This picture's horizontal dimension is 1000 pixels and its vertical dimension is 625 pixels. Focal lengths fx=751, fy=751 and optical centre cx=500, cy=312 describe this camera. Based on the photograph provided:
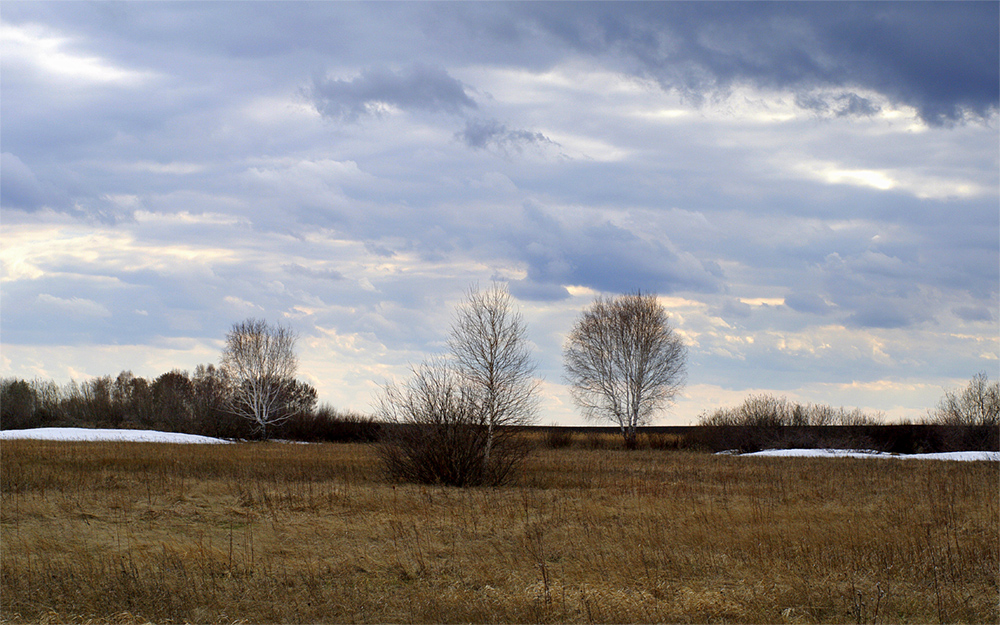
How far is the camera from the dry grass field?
809 cm

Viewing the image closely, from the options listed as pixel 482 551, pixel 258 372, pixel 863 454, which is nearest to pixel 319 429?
pixel 258 372

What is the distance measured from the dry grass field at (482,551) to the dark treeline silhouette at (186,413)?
91.3ft

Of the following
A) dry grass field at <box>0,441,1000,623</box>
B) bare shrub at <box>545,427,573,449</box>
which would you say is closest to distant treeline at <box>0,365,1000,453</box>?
bare shrub at <box>545,427,573,449</box>

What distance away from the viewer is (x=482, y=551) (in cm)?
1087

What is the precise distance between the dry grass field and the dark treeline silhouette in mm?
27833

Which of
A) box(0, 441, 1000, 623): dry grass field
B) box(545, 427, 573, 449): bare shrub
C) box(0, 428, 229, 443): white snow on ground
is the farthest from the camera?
box(545, 427, 573, 449): bare shrub

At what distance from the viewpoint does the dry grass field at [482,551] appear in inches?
319

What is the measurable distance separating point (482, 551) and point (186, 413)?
179ft

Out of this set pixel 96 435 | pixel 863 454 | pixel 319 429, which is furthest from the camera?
pixel 319 429

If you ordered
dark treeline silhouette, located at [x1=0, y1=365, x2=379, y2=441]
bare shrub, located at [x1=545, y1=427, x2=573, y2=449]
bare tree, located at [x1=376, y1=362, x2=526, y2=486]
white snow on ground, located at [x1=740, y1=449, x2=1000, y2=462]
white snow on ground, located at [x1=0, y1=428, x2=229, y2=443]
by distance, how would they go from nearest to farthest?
bare tree, located at [x1=376, y1=362, x2=526, y2=486]
white snow on ground, located at [x1=740, y1=449, x2=1000, y2=462]
white snow on ground, located at [x1=0, y1=428, x2=229, y2=443]
bare shrub, located at [x1=545, y1=427, x2=573, y2=449]
dark treeline silhouette, located at [x1=0, y1=365, x2=379, y2=441]

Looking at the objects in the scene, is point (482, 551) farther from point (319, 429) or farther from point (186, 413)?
point (186, 413)

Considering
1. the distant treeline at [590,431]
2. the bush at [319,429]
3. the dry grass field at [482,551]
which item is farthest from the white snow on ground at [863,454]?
the bush at [319,429]

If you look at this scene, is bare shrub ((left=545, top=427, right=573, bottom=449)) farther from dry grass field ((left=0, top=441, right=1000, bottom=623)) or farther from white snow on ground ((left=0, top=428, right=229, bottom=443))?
dry grass field ((left=0, top=441, right=1000, bottom=623))

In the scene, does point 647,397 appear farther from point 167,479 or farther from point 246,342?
point 167,479
